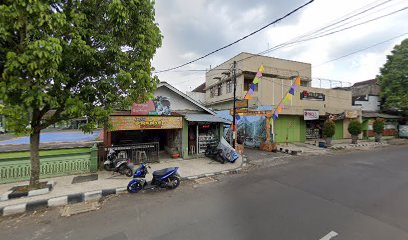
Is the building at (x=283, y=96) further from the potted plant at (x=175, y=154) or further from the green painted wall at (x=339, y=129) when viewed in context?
the potted plant at (x=175, y=154)

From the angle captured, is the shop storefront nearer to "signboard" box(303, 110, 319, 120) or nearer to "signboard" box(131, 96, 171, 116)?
"signboard" box(131, 96, 171, 116)

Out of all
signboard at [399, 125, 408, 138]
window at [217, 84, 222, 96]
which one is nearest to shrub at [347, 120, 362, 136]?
signboard at [399, 125, 408, 138]

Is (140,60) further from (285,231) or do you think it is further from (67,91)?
(285,231)

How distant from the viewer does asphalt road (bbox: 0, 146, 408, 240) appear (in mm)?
3902

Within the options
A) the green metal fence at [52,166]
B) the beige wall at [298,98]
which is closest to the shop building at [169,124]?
the green metal fence at [52,166]

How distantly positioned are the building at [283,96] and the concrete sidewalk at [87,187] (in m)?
8.42

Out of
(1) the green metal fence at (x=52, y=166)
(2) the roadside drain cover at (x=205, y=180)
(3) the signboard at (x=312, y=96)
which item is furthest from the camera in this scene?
(3) the signboard at (x=312, y=96)

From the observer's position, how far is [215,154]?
10961 millimetres

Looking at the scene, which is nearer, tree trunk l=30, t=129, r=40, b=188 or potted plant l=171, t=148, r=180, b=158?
tree trunk l=30, t=129, r=40, b=188

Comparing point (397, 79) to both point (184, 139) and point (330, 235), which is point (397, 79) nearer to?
point (184, 139)

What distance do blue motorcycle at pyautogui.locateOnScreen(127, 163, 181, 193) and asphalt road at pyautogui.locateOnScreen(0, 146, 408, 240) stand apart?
0.92 feet

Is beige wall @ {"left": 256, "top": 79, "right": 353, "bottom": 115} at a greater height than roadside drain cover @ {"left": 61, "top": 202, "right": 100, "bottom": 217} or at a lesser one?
greater

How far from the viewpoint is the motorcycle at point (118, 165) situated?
26.3 ft

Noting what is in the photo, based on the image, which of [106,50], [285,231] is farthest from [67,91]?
[285,231]
